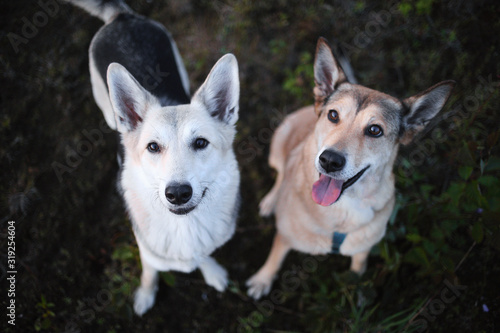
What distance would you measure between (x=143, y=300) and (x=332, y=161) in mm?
2528

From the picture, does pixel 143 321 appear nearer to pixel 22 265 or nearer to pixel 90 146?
pixel 22 265

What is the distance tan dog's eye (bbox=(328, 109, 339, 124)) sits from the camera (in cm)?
255

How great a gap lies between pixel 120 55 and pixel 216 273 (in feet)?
8.24

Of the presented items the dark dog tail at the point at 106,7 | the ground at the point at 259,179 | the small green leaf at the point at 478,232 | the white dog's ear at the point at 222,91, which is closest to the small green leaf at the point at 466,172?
the ground at the point at 259,179

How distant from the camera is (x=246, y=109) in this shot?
4.46 m

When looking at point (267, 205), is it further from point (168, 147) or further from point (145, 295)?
point (168, 147)

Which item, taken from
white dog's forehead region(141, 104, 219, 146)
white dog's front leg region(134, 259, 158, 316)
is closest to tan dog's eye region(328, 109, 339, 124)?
white dog's forehead region(141, 104, 219, 146)

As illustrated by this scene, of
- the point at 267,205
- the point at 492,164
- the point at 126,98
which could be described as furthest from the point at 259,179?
the point at 492,164

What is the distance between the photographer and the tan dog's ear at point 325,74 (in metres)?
2.65

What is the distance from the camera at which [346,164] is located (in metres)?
2.27

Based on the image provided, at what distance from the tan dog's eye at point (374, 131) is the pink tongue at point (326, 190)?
0.45 m

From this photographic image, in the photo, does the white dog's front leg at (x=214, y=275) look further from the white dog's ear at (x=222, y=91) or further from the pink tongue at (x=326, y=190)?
the white dog's ear at (x=222, y=91)

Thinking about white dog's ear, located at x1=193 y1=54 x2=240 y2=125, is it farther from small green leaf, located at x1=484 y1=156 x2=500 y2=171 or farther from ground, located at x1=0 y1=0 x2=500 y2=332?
small green leaf, located at x1=484 y1=156 x2=500 y2=171

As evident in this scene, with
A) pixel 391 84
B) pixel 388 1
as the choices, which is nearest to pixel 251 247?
pixel 391 84
